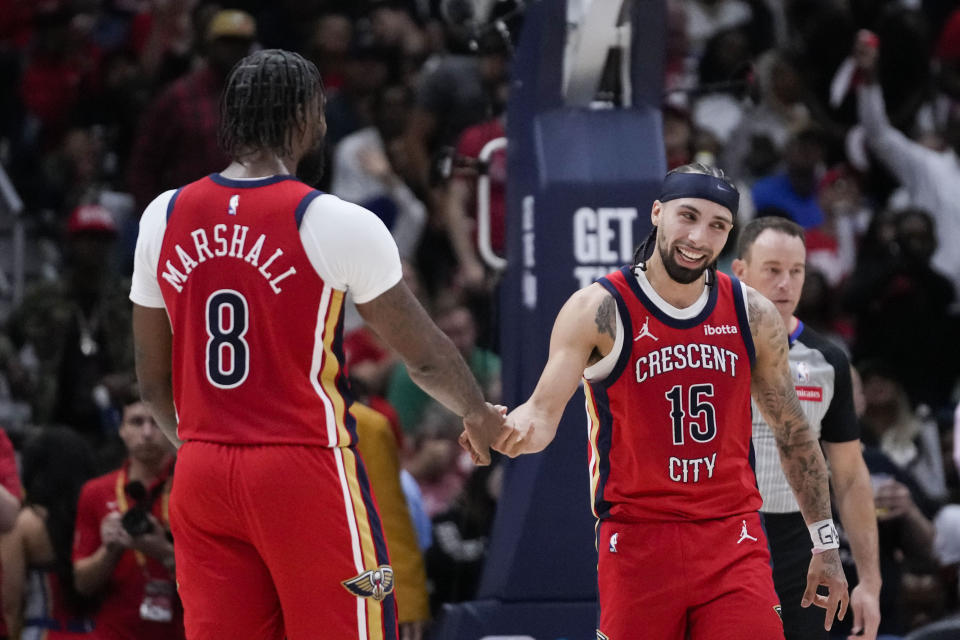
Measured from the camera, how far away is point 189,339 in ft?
15.9

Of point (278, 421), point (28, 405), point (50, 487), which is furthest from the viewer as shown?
point (28, 405)

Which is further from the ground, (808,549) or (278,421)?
(278,421)

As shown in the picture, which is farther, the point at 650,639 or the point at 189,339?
the point at 650,639

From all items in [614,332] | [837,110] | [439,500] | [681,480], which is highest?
[837,110]

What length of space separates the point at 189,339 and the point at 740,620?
1963 mm

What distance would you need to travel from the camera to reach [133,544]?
7383 millimetres

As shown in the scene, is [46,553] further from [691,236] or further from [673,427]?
[691,236]

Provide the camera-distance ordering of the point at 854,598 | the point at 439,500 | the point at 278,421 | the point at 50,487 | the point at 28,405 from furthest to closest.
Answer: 1. the point at 28,405
2. the point at 439,500
3. the point at 50,487
4. the point at 854,598
5. the point at 278,421

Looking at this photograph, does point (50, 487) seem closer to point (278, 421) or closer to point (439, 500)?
point (439, 500)

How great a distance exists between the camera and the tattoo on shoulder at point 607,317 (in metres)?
5.51

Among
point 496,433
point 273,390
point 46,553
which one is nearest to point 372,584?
point 273,390

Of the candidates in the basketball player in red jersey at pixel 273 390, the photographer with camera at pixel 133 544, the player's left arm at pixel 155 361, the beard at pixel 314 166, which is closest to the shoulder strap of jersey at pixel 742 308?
the basketball player in red jersey at pixel 273 390

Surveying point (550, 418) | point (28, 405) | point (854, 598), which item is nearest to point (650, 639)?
point (550, 418)

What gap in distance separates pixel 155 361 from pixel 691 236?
71.1 inches
